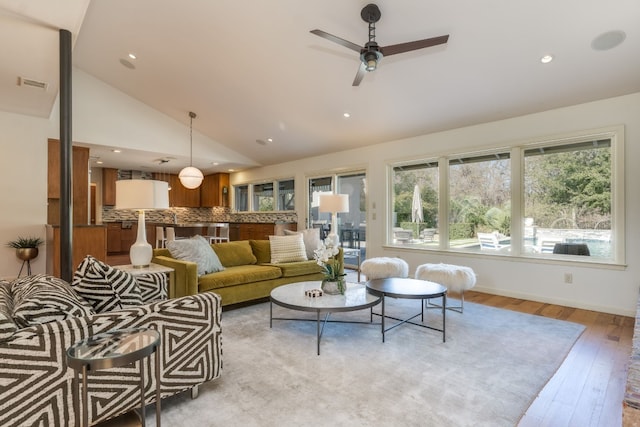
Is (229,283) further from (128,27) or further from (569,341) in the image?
(128,27)

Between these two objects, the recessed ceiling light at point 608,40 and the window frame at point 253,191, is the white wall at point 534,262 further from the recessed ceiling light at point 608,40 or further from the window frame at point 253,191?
the window frame at point 253,191

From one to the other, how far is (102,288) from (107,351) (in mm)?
765

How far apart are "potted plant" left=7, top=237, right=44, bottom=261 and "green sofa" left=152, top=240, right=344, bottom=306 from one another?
2445mm

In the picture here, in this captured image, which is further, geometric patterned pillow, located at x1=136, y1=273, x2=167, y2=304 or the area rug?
geometric patterned pillow, located at x1=136, y1=273, x2=167, y2=304

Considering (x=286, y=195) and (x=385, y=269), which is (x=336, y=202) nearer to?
(x=385, y=269)

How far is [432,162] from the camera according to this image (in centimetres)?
555

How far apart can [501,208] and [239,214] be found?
6863 mm

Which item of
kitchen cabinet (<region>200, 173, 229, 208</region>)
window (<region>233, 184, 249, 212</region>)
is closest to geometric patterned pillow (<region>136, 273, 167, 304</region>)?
window (<region>233, 184, 249, 212</region>)

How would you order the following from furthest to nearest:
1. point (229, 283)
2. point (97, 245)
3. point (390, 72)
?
point (97, 245), point (390, 72), point (229, 283)

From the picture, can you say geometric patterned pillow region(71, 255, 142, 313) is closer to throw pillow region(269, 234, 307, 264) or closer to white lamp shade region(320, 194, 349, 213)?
throw pillow region(269, 234, 307, 264)

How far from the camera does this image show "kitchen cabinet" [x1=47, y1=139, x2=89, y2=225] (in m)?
5.39

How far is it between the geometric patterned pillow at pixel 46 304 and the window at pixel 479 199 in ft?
15.9

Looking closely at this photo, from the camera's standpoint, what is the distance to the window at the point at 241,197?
9506mm

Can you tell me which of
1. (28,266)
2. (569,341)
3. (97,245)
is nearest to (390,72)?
(569,341)
